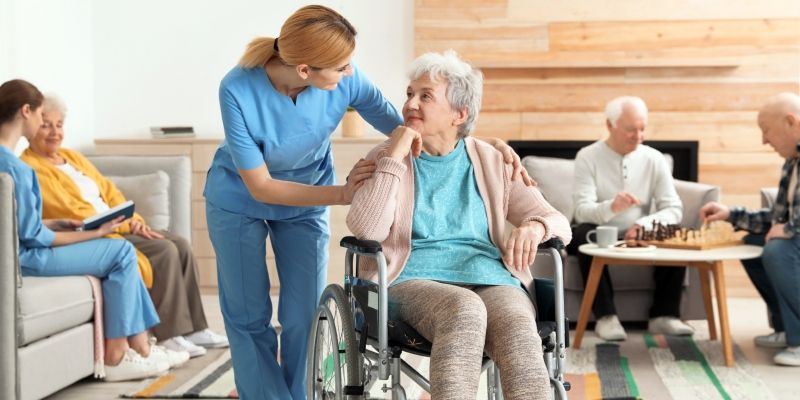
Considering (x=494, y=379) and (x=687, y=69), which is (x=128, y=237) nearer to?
(x=494, y=379)

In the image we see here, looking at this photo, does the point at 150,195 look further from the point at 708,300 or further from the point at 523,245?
the point at 523,245

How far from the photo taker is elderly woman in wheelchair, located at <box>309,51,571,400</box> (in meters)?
2.23

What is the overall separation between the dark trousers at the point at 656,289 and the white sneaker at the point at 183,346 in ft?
5.42

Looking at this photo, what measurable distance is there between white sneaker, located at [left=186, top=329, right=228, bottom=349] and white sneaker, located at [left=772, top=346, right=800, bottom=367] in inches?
86.0

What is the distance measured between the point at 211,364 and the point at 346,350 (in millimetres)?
1812

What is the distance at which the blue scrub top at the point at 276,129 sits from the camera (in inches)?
101

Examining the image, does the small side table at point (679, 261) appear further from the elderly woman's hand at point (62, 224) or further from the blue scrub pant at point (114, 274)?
the elderly woman's hand at point (62, 224)

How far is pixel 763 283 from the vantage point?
4578 millimetres

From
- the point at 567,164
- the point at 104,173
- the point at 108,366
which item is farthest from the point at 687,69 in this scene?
the point at 108,366

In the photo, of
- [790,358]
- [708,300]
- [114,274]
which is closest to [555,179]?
[708,300]

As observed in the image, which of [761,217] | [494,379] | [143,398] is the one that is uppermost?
[761,217]

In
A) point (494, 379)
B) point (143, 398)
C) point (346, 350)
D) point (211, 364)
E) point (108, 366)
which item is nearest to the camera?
point (346, 350)

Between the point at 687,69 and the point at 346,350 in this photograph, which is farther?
the point at 687,69

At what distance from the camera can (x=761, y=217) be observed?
441 centimetres
